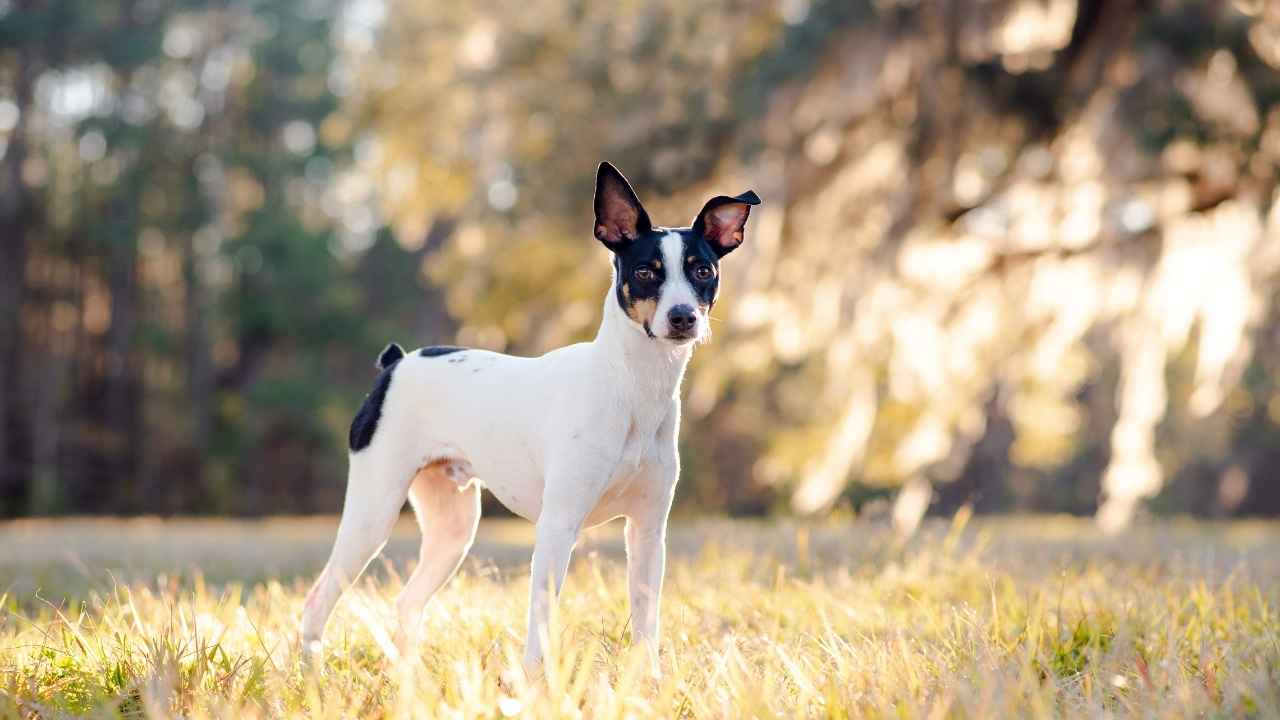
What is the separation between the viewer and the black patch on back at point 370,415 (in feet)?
13.2

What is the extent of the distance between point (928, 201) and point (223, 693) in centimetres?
724

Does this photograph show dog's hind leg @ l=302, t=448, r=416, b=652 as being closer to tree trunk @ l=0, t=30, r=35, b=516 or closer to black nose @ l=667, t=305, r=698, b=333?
black nose @ l=667, t=305, r=698, b=333

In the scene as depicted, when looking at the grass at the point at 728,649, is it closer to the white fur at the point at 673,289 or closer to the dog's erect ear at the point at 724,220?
the white fur at the point at 673,289

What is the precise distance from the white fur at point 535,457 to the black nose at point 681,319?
0.08 feet

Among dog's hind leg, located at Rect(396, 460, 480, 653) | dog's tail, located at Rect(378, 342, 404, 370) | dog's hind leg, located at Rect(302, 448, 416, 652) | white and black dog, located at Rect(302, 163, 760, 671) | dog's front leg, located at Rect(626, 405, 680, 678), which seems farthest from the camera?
dog's tail, located at Rect(378, 342, 404, 370)

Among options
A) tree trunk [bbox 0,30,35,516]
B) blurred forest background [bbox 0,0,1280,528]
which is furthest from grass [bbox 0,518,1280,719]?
tree trunk [bbox 0,30,35,516]

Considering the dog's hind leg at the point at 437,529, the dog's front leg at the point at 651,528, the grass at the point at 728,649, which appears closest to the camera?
the grass at the point at 728,649

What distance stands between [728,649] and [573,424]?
79cm

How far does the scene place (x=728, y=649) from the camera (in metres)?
3.05

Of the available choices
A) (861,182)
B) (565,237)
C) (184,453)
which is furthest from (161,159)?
(861,182)

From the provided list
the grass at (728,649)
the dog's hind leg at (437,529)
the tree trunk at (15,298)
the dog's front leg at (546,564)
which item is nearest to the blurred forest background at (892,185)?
the grass at (728,649)

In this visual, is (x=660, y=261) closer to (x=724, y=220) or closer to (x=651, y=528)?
(x=724, y=220)

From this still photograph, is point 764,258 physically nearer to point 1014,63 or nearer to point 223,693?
point 1014,63

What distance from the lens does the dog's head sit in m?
3.34
